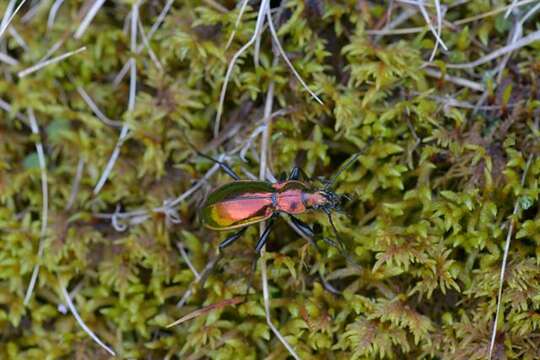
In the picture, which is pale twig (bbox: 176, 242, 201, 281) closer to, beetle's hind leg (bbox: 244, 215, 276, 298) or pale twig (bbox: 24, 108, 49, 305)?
beetle's hind leg (bbox: 244, 215, 276, 298)

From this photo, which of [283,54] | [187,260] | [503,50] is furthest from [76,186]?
[503,50]

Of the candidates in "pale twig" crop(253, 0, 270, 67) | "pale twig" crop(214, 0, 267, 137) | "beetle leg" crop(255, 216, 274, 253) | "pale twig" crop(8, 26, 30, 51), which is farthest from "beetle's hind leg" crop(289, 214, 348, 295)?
"pale twig" crop(8, 26, 30, 51)

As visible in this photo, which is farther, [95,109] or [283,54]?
[95,109]

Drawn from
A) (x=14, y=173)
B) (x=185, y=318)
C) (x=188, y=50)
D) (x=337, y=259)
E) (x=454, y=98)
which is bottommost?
(x=185, y=318)

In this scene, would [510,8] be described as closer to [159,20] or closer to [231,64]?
[231,64]

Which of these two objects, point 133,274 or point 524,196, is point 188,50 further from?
point 524,196

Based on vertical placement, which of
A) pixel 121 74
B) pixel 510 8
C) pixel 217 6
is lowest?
pixel 121 74

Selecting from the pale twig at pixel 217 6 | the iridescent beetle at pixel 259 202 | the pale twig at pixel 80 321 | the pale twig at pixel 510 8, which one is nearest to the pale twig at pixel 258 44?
the pale twig at pixel 217 6

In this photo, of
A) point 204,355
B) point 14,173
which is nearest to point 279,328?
point 204,355
